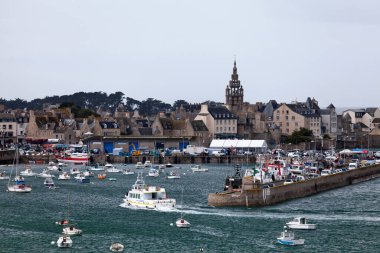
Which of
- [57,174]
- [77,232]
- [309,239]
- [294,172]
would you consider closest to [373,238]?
[309,239]

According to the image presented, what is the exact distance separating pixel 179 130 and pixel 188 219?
325 feet

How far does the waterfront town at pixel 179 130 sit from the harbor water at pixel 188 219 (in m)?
62.9

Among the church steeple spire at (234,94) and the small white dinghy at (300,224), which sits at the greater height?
the church steeple spire at (234,94)

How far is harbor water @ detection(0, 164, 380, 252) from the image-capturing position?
55844mm

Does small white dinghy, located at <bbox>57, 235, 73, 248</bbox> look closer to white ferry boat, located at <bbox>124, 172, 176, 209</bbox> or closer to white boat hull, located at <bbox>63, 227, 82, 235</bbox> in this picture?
white boat hull, located at <bbox>63, 227, 82, 235</bbox>

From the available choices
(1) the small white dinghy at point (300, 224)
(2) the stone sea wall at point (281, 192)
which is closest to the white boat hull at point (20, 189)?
(2) the stone sea wall at point (281, 192)

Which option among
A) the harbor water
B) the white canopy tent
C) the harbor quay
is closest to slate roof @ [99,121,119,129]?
the white canopy tent

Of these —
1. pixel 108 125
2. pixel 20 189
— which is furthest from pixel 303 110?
pixel 20 189

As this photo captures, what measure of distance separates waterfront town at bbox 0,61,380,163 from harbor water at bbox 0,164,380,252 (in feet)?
206

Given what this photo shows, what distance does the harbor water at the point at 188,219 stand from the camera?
55.8 m

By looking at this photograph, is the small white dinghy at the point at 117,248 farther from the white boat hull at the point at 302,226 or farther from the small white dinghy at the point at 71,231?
the white boat hull at the point at 302,226

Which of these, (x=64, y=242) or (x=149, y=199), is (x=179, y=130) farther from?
(x=64, y=242)

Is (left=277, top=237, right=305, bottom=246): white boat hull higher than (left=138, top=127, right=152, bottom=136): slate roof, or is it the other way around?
(left=138, top=127, right=152, bottom=136): slate roof

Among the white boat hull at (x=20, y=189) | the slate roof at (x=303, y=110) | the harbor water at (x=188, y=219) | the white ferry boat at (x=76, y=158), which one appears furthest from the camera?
the slate roof at (x=303, y=110)
